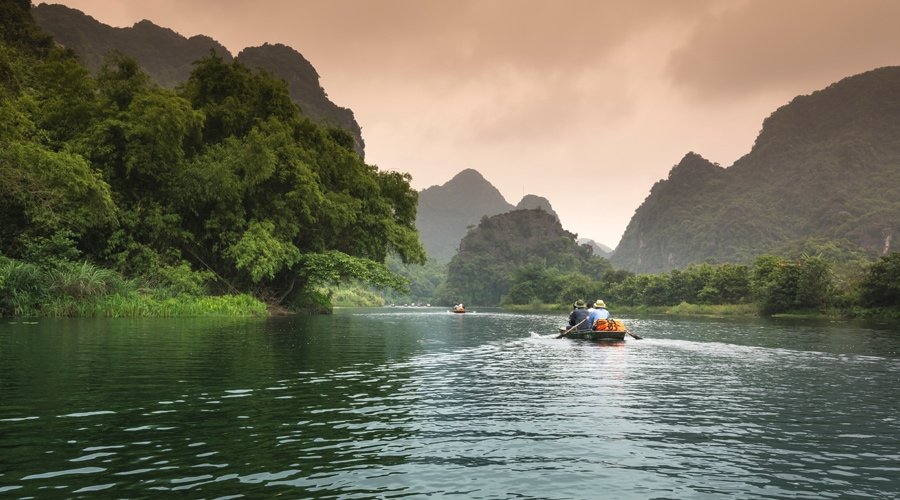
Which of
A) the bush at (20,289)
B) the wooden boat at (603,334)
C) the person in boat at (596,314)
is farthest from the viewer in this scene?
the bush at (20,289)

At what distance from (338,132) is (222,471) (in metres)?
51.7

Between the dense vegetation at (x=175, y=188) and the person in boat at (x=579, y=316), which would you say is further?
the dense vegetation at (x=175, y=188)

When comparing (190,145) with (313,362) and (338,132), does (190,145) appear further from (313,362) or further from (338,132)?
(313,362)

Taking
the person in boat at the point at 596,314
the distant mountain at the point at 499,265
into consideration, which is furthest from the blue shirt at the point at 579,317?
the distant mountain at the point at 499,265

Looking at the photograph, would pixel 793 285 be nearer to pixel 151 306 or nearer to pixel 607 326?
pixel 607 326

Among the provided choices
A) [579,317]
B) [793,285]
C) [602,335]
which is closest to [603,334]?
[602,335]

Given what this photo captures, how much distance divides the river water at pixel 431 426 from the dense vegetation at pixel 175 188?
18.3 meters

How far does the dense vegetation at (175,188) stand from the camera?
34.0 m

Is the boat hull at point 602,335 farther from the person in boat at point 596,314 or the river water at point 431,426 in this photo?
the river water at point 431,426

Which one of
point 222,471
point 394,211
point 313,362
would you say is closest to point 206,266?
point 394,211

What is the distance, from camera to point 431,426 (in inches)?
374

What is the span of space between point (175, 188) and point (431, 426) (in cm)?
3524

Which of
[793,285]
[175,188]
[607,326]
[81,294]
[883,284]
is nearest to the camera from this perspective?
[607,326]

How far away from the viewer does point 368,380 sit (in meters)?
14.1
